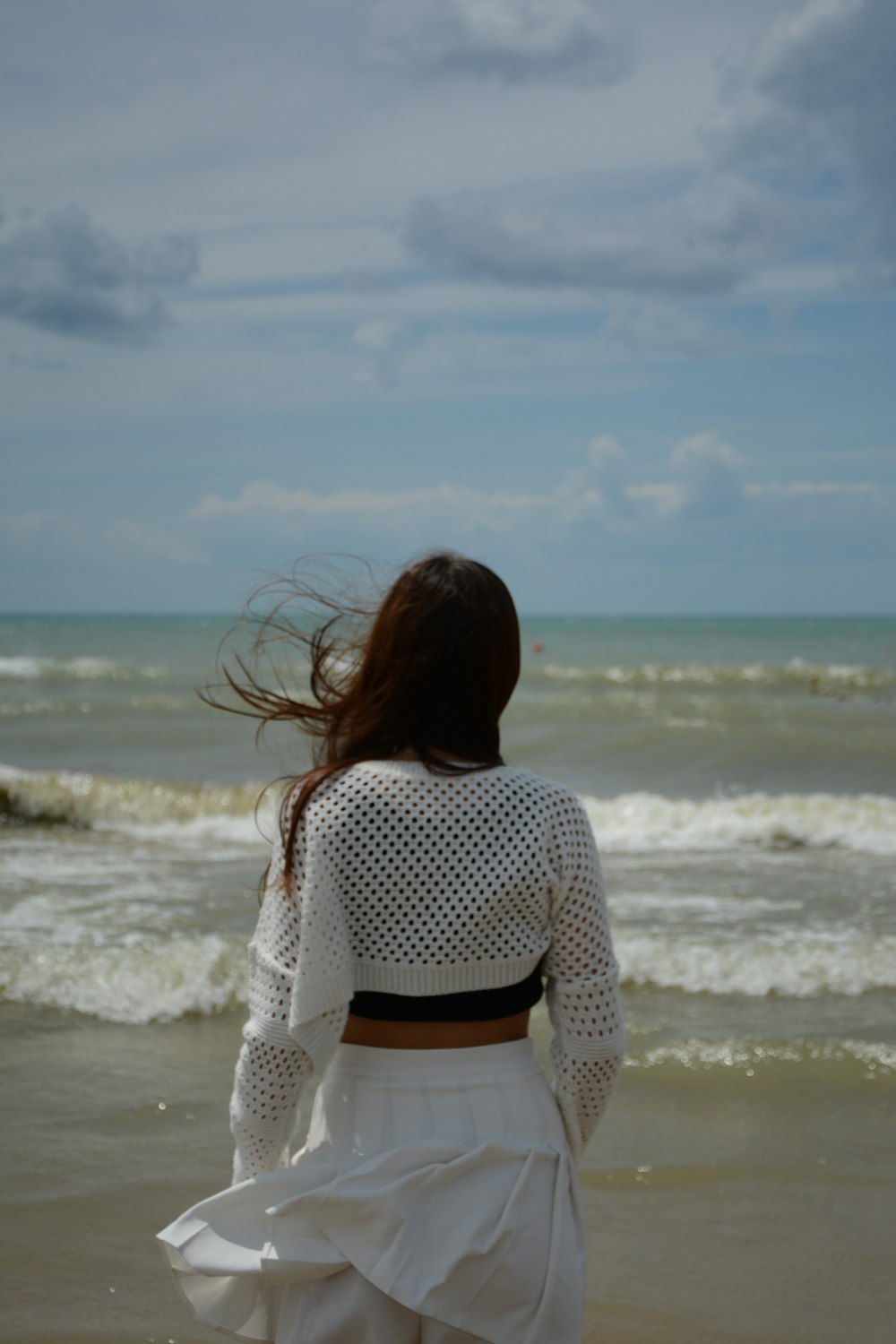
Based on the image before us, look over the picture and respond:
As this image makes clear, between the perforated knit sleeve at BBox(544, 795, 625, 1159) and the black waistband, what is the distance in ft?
0.30

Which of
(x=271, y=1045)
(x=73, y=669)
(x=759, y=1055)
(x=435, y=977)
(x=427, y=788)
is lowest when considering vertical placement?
(x=759, y=1055)

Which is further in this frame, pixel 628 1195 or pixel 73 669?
pixel 73 669

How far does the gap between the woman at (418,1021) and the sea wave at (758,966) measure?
4146 mm

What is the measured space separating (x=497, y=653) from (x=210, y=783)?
12205mm

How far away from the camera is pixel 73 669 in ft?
107

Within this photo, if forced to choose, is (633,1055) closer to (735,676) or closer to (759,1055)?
(759,1055)

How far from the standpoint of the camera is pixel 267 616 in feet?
7.50

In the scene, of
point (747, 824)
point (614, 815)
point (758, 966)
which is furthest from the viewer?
point (614, 815)

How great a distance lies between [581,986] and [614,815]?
9.63 meters

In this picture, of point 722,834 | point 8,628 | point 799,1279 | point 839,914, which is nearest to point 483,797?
point 799,1279

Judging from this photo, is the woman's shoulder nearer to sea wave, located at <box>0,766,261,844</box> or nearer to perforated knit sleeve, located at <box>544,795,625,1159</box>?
perforated knit sleeve, located at <box>544,795,625,1159</box>

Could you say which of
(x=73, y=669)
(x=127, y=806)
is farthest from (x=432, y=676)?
(x=73, y=669)

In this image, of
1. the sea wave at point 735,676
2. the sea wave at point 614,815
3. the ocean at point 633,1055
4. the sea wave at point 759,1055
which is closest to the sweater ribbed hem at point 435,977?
the ocean at point 633,1055

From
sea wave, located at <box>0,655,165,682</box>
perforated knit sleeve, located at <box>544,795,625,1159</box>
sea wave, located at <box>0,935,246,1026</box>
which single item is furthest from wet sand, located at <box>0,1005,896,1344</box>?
sea wave, located at <box>0,655,165,682</box>
